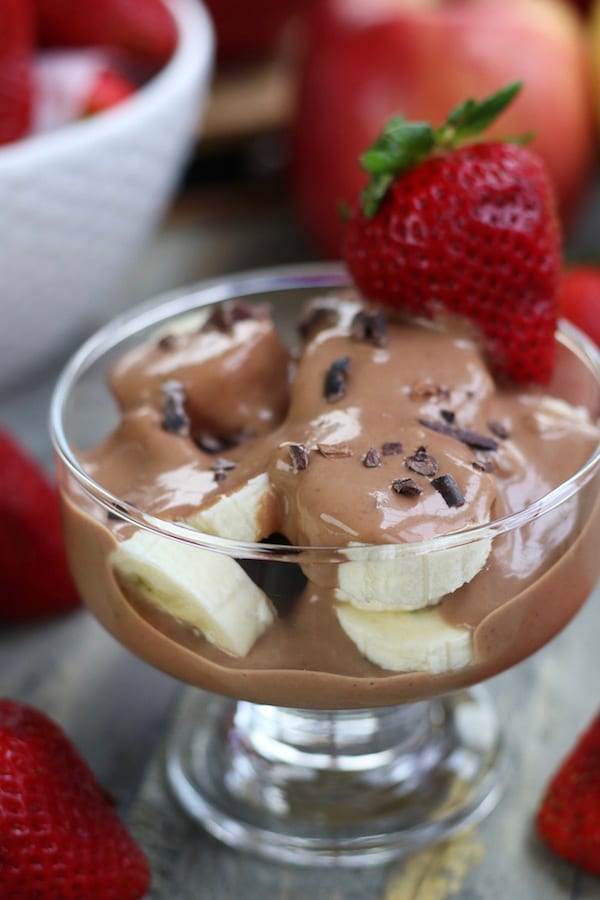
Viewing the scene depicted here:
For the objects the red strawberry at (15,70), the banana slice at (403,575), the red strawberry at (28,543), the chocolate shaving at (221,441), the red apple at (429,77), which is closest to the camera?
the banana slice at (403,575)

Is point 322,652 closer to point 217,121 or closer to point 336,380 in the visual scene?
point 336,380

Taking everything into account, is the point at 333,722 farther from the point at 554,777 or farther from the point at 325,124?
Result: the point at 325,124

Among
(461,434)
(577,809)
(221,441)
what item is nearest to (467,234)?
(461,434)

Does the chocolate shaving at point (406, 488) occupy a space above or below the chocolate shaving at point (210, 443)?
above

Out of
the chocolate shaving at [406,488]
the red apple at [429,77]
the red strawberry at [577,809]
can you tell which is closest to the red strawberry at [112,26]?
the red apple at [429,77]

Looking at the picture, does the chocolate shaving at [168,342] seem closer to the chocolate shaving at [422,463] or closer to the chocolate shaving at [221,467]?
the chocolate shaving at [221,467]

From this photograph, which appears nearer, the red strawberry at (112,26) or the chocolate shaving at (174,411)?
the chocolate shaving at (174,411)

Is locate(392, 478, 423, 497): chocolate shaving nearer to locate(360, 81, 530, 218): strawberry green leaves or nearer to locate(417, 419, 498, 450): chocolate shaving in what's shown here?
locate(417, 419, 498, 450): chocolate shaving
